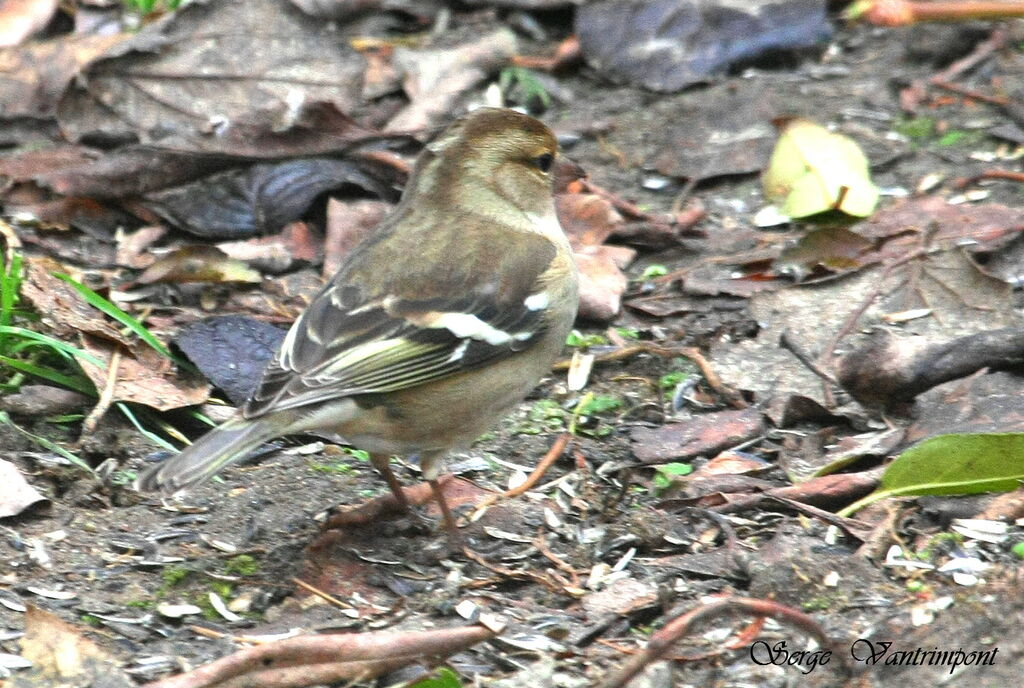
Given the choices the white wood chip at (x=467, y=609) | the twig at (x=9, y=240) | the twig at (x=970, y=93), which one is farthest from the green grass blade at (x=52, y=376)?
the twig at (x=970, y=93)

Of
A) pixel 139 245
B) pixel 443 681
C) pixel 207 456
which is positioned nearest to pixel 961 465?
pixel 443 681

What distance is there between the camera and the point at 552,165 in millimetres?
5258

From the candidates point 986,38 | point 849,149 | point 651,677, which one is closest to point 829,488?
point 651,677

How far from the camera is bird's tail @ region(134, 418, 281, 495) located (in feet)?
13.0

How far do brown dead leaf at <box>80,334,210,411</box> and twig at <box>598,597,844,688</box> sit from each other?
216cm

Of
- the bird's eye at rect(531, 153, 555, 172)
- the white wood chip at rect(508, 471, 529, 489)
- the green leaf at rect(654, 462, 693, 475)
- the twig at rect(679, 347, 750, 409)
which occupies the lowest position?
the white wood chip at rect(508, 471, 529, 489)

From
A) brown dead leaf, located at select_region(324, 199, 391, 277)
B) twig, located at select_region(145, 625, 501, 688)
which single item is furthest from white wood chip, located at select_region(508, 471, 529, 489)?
brown dead leaf, located at select_region(324, 199, 391, 277)

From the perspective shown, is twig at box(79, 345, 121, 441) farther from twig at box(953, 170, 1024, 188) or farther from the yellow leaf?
twig at box(953, 170, 1024, 188)

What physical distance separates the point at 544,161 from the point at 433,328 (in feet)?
3.44

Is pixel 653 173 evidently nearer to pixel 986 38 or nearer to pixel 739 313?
pixel 739 313

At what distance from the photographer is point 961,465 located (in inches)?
164

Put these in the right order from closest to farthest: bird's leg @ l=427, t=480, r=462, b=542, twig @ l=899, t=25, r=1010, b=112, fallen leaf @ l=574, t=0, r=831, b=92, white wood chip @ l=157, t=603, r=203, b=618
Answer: white wood chip @ l=157, t=603, r=203, b=618, bird's leg @ l=427, t=480, r=462, b=542, twig @ l=899, t=25, r=1010, b=112, fallen leaf @ l=574, t=0, r=831, b=92

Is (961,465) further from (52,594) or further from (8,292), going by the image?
(8,292)

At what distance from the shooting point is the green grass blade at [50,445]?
15.1ft
